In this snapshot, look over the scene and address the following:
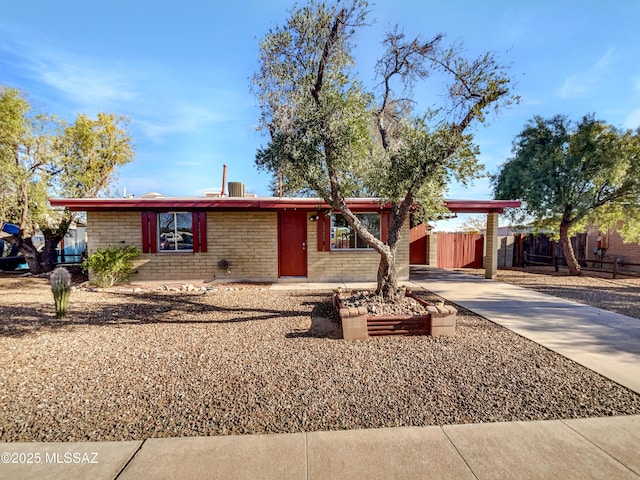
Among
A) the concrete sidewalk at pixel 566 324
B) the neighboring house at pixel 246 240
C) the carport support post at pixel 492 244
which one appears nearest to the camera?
the concrete sidewalk at pixel 566 324

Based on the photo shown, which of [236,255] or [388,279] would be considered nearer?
[388,279]

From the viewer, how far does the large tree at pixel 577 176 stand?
10.6 metres

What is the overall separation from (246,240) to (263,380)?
24.1 feet

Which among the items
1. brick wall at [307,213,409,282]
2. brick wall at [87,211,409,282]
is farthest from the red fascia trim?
brick wall at [307,213,409,282]

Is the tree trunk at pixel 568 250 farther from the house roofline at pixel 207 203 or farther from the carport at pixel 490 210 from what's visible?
the house roofline at pixel 207 203

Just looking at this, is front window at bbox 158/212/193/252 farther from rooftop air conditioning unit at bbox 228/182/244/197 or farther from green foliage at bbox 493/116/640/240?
green foliage at bbox 493/116/640/240

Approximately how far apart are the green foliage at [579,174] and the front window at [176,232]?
39.4 feet

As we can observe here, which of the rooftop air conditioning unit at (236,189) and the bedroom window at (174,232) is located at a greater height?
the rooftop air conditioning unit at (236,189)

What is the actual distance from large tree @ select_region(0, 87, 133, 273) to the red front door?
837cm

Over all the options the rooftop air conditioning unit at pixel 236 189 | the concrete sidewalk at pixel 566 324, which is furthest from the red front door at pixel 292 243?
the concrete sidewalk at pixel 566 324

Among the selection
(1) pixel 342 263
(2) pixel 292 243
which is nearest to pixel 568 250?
(1) pixel 342 263

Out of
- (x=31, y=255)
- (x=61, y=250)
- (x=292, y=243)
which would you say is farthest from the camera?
(x=61, y=250)

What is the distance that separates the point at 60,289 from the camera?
5930 mm

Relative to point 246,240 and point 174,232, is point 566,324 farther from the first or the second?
point 174,232
